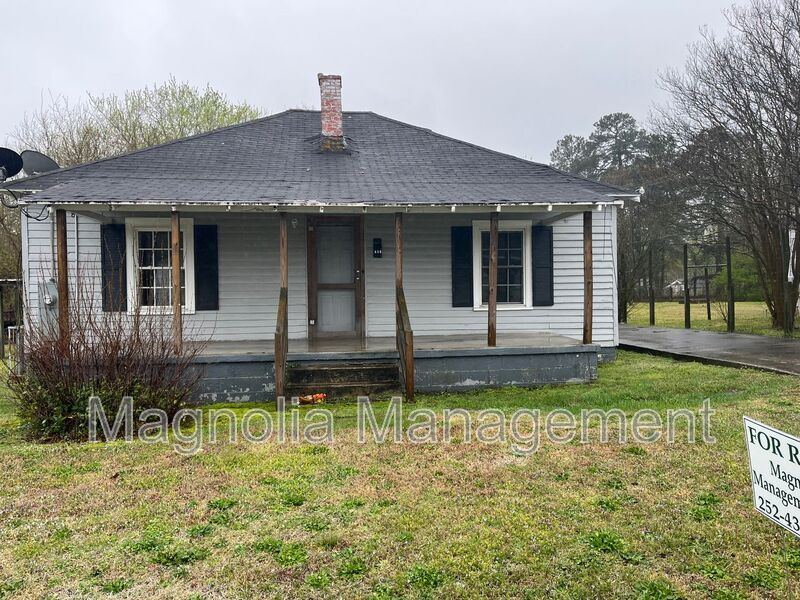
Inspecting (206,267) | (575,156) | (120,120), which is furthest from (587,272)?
(575,156)

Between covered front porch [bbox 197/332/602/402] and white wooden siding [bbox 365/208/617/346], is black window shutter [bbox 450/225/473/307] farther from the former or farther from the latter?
covered front porch [bbox 197/332/602/402]

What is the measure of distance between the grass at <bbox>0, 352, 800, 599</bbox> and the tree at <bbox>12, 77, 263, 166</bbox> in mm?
19433

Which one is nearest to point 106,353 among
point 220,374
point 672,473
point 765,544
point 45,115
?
point 220,374

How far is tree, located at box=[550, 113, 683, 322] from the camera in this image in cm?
1972

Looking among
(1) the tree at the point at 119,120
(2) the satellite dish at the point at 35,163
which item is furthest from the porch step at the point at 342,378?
(1) the tree at the point at 119,120

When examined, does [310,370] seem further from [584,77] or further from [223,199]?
[584,77]

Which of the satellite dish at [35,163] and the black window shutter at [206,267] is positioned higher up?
Answer: the satellite dish at [35,163]

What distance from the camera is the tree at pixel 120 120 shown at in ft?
71.9


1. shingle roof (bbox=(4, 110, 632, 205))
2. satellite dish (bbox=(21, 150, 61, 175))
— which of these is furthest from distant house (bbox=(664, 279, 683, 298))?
satellite dish (bbox=(21, 150, 61, 175))

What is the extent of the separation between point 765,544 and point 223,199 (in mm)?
6902

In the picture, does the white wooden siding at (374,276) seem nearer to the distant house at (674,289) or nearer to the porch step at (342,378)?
the porch step at (342,378)

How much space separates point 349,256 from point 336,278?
44 centimetres

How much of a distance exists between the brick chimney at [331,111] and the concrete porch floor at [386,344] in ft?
12.5

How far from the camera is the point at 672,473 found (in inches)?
169
